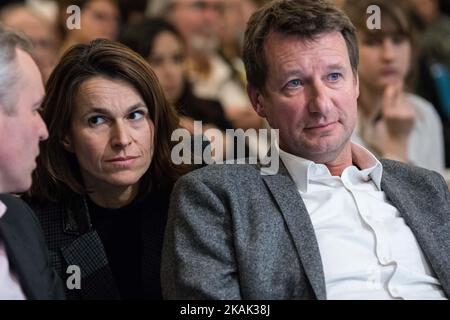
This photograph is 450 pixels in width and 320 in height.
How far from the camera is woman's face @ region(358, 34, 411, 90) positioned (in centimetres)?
302

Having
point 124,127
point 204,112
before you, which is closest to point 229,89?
point 204,112

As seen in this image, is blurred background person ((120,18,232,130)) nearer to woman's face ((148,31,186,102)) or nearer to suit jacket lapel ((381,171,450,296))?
woman's face ((148,31,186,102))

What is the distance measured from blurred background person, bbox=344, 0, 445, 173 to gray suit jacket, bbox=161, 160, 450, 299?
4.49 feet

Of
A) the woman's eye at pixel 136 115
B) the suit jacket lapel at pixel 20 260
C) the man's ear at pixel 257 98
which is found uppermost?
the man's ear at pixel 257 98

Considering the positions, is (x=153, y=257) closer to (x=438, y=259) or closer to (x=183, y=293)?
(x=183, y=293)

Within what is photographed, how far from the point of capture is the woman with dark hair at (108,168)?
5.49 ft

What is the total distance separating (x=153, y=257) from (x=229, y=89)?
1705 millimetres

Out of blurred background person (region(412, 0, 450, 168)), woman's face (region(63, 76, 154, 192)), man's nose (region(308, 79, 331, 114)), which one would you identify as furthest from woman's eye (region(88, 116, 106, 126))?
blurred background person (region(412, 0, 450, 168))

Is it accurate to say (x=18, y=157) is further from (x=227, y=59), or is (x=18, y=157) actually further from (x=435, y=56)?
(x=435, y=56)

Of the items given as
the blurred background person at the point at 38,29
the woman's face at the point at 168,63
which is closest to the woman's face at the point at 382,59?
the woman's face at the point at 168,63

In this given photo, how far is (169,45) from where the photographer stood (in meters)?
3.01

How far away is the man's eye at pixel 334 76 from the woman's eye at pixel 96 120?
0.49 metres

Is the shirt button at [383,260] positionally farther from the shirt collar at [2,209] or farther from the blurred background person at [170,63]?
the blurred background person at [170,63]

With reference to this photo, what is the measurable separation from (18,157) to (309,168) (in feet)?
1.82
